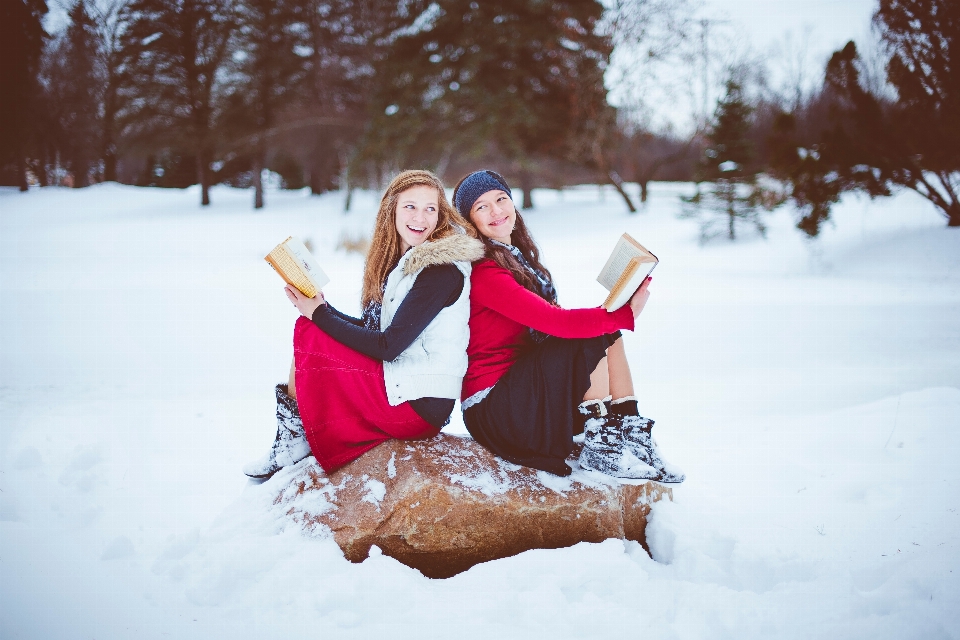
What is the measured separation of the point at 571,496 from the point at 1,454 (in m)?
2.90

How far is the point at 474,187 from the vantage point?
2605 mm

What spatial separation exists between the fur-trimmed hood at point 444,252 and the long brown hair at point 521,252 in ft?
0.37

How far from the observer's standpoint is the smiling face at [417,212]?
2512 mm

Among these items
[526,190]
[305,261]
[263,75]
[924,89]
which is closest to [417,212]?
[305,261]

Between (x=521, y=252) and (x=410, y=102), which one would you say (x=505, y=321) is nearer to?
(x=521, y=252)

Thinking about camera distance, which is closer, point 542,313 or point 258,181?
point 542,313

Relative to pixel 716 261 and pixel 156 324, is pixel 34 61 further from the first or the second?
pixel 716 261

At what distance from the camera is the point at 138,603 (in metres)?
2.01

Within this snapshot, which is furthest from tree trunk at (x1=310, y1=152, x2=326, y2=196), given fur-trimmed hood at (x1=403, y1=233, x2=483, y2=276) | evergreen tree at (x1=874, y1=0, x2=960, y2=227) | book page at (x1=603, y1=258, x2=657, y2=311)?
book page at (x1=603, y1=258, x2=657, y2=311)

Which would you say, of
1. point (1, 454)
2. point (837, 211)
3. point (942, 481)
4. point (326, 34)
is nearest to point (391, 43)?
point (326, 34)

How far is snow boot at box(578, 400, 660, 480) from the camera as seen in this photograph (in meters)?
2.35

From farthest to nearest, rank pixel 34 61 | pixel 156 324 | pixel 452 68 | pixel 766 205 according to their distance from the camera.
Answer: pixel 452 68
pixel 766 205
pixel 156 324
pixel 34 61

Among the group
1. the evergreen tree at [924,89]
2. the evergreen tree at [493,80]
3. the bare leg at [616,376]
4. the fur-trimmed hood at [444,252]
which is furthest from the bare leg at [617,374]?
the evergreen tree at [493,80]

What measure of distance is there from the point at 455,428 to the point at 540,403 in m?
1.61
